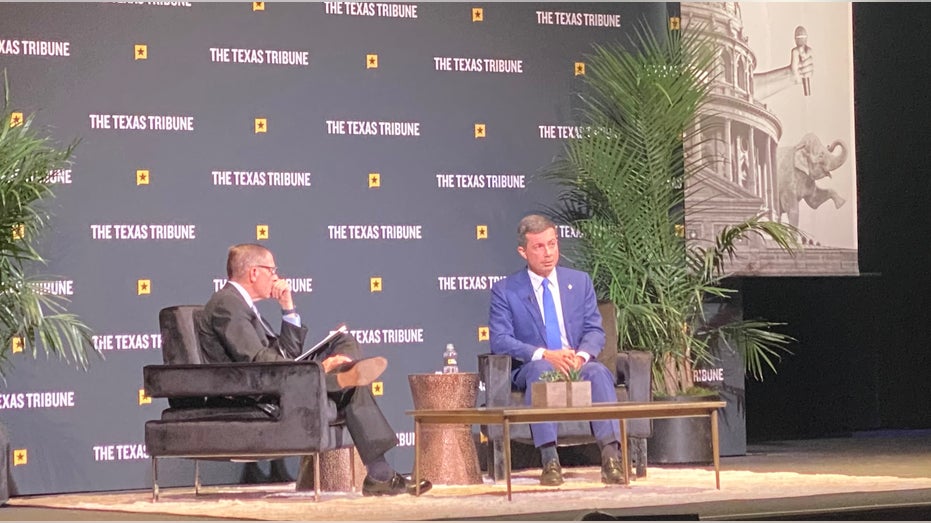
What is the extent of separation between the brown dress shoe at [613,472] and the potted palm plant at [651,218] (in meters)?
1.27

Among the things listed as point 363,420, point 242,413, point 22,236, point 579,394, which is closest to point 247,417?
point 242,413

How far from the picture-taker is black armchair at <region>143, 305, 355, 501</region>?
608 cm

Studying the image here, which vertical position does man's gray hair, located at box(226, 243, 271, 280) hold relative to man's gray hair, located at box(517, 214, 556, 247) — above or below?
below

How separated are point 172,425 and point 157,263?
140cm

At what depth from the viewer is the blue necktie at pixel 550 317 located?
7113 mm

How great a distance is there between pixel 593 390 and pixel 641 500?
116 centimetres

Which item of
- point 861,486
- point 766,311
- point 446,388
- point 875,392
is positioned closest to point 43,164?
point 446,388

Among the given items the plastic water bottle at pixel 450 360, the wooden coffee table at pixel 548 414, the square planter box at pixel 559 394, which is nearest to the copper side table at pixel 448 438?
the plastic water bottle at pixel 450 360

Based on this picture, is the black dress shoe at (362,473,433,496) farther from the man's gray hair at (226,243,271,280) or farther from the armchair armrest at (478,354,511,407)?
the man's gray hair at (226,243,271,280)

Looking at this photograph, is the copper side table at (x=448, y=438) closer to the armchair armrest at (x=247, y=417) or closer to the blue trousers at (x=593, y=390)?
the blue trousers at (x=593, y=390)

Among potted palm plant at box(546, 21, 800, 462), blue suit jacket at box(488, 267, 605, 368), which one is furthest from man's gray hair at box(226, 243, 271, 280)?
potted palm plant at box(546, 21, 800, 462)

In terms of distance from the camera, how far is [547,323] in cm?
712

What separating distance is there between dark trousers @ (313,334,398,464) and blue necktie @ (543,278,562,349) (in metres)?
1.13

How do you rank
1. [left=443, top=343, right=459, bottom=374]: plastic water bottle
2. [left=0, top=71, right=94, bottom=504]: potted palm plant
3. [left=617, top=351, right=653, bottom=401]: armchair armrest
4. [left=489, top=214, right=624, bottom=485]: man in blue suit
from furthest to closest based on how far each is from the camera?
[left=617, top=351, right=653, bottom=401]: armchair armrest → [left=443, top=343, right=459, bottom=374]: plastic water bottle → [left=489, top=214, right=624, bottom=485]: man in blue suit → [left=0, top=71, right=94, bottom=504]: potted palm plant
